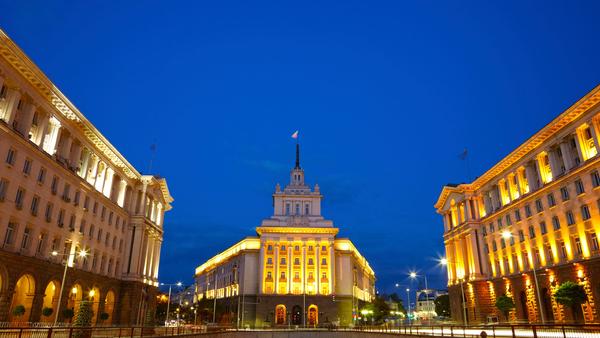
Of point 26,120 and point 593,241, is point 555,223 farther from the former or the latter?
point 26,120

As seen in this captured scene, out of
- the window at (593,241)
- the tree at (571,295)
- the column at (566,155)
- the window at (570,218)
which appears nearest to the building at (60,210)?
the tree at (571,295)

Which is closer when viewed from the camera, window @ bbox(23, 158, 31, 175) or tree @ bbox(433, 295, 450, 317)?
window @ bbox(23, 158, 31, 175)

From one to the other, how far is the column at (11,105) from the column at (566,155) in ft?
204

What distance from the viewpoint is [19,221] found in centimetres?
4262

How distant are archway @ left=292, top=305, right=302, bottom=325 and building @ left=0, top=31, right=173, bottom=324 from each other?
126 feet

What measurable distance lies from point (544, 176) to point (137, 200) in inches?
2567

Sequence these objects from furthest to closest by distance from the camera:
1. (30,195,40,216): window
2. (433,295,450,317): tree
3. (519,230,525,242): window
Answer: (433,295,450,317): tree < (519,230,525,242): window < (30,195,40,216): window

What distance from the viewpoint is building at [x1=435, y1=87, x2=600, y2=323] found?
4947 centimetres

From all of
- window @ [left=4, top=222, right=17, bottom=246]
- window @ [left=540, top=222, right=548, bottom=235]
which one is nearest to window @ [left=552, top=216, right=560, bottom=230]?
window @ [left=540, top=222, right=548, bottom=235]

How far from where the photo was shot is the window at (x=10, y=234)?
135 ft

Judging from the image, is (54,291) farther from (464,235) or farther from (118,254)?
(464,235)

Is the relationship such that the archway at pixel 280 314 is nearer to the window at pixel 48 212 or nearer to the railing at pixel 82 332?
the railing at pixel 82 332

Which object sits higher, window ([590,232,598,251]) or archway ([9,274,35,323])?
window ([590,232,598,251])

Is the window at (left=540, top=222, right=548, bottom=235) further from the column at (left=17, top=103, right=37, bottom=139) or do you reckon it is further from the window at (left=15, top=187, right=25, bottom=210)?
the column at (left=17, top=103, right=37, bottom=139)
